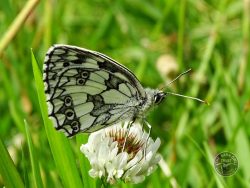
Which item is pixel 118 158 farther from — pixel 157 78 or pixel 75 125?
pixel 157 78

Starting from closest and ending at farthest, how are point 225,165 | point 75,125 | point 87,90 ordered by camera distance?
point 75,125 < point 87,90 < point 225,165

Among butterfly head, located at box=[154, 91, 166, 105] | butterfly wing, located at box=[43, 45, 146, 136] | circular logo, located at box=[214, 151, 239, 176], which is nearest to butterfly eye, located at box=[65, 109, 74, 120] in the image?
butterfly wing, located at box=[43, 45, 146, 136]

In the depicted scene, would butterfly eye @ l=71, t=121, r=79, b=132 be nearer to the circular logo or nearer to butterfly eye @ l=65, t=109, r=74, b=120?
butterfly eye @ l=65, t=109, r=74, b=120

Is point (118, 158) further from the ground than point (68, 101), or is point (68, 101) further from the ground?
point (68, 101)

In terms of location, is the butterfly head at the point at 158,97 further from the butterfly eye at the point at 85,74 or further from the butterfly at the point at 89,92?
the butterfly eye at the point at 85,74

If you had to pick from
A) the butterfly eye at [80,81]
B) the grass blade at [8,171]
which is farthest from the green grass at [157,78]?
the butterfly eye at [80,81]

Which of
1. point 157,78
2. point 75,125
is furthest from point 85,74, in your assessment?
point 157,78

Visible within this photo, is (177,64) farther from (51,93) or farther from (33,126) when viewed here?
(51,93)

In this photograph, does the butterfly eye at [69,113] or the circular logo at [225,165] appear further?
the circular logo at [225,165]
